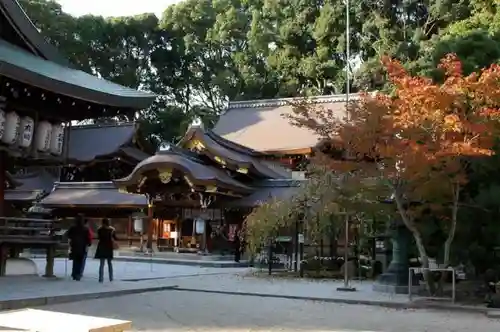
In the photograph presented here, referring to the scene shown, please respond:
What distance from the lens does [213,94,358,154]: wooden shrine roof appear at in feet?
113

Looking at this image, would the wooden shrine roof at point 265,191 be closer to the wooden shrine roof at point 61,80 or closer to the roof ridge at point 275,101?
the roof ridge at point 275,101

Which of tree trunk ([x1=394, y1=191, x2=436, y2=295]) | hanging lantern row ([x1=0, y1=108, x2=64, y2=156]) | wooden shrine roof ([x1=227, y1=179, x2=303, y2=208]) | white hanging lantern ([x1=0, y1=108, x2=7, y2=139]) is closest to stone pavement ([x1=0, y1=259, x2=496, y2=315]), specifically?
tree trunk ([x1=394, y1=191, x2=436, y2=295])

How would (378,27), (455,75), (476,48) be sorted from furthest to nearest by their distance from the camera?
(378,27) < (476,48) < (455,75)

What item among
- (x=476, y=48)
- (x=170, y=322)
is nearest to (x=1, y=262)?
(x=170, y=322)

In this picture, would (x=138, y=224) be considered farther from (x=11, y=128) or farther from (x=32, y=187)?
(x=11, y=128)

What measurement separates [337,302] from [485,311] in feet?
10.2

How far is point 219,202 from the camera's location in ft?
94.6

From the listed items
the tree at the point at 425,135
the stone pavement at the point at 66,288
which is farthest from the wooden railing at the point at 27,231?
the tree at the point at 425,135

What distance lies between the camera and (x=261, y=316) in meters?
11.1

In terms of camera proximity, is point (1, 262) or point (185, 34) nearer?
point (1, 262)

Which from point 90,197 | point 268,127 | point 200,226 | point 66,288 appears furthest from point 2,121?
point 268,127

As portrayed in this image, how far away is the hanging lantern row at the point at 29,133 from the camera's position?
1405 cm

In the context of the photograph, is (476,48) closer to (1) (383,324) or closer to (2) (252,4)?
(1) (383,324)

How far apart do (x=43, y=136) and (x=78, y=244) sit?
294 centimetres
